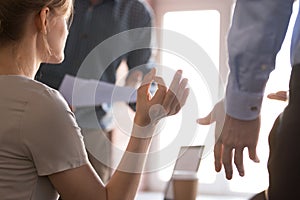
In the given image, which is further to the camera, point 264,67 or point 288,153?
point 264,67

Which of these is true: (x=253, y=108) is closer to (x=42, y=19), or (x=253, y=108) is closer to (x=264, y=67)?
(x=264, y=67)

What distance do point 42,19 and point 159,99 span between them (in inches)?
9.6

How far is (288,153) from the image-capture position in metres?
0.62

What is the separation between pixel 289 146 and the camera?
2.03ft

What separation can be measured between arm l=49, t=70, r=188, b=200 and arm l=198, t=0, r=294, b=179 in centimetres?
12

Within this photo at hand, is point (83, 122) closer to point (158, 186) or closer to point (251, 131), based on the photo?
point (251, 131)

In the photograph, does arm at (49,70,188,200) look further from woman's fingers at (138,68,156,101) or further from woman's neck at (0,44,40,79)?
woman's neck at (0,44,40,79)

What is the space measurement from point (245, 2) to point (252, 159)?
0.77 feet

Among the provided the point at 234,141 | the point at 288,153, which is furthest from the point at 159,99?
the point at 288,153

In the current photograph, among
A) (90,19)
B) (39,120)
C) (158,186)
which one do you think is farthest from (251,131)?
(158,186)

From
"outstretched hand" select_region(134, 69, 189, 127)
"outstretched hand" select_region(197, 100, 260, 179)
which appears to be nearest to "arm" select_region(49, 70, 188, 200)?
"outstretched hand" select_region(134, 69, 189, 127)

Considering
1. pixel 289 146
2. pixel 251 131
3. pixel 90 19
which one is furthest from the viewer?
pixel 90 19

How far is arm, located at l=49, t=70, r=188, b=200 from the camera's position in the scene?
2.87 feet

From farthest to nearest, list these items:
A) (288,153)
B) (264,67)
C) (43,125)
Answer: (43,125)
(264,67)
(288,153)
